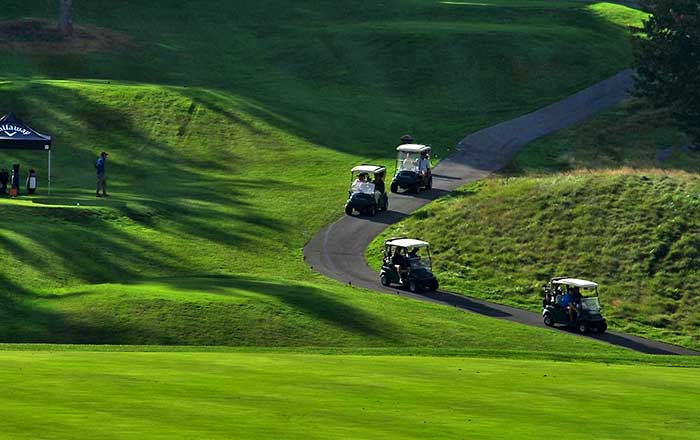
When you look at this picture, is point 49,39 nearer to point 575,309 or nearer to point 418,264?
point 418,264

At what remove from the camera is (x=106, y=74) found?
91125 mm

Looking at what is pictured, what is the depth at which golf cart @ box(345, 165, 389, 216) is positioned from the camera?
64062 millimetres

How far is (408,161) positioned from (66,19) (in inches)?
1477

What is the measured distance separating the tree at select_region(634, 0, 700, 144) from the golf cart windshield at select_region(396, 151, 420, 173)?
2165 cm

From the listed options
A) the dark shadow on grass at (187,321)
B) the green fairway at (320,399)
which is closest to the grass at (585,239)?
the dark shadow on grass at (187,321)

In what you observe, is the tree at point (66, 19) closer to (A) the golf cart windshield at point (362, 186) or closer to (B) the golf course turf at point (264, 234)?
(B) the golf course turf at point (264, 234)

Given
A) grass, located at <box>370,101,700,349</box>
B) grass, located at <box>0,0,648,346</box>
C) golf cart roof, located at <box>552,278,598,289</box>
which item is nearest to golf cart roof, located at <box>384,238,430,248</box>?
grass, located at <box>370,101,700,349</box>

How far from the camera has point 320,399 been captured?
995 inches

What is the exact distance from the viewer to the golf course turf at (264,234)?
2475cm

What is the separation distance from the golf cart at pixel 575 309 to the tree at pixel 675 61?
34938mm

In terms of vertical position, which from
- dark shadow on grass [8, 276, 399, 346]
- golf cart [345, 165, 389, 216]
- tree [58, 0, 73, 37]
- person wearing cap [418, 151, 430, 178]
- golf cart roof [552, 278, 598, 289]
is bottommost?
dark shadow on grass [8, 276, 399, 346]

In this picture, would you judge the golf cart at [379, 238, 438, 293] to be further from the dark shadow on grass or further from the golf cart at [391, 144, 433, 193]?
the golf cart at [391, 144, 433, 193]

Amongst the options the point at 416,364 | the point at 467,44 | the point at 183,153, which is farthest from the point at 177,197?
the point at 467,44

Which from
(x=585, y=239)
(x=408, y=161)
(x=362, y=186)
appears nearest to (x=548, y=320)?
(x=585, y=239)
